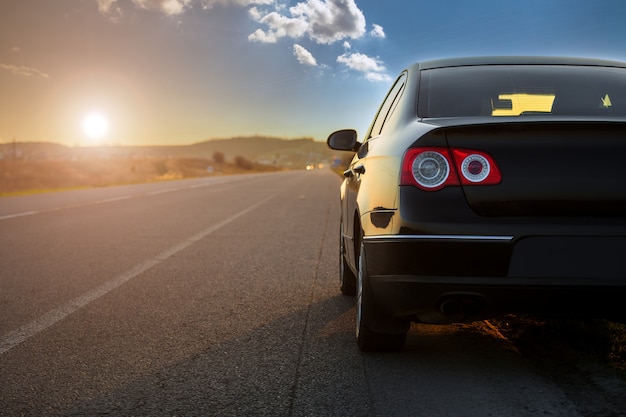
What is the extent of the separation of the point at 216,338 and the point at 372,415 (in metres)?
1.63

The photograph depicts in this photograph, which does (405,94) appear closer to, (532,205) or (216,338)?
(532,205)

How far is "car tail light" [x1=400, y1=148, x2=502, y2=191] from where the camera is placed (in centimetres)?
293

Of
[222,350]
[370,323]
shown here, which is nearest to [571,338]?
[370,323]

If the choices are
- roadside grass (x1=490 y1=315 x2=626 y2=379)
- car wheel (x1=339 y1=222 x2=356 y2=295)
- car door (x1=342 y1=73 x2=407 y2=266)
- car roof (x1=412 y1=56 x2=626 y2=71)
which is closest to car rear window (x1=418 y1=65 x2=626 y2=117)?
car roof (x1=412 y1=56 x2=626 y2=71)

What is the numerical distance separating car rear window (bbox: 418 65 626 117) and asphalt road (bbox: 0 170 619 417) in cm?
140

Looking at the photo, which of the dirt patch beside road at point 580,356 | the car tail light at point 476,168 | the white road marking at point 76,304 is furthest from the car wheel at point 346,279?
the car tail light at point 476,168

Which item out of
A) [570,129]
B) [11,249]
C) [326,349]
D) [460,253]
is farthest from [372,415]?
[11,249]

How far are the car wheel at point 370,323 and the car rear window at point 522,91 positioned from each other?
952 millimetres

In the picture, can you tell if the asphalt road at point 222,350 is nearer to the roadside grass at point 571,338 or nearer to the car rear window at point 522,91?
the roadside grass at point 571,338

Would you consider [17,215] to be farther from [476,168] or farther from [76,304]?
[476,168]

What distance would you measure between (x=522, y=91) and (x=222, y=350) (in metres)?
2.33

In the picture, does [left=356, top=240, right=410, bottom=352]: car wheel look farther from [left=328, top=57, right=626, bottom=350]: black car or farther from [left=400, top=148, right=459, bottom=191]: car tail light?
[left=400, top=148, right=459, bottom=191]: car tail light

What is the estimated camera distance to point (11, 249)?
8.66m

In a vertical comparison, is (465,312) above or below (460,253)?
below
